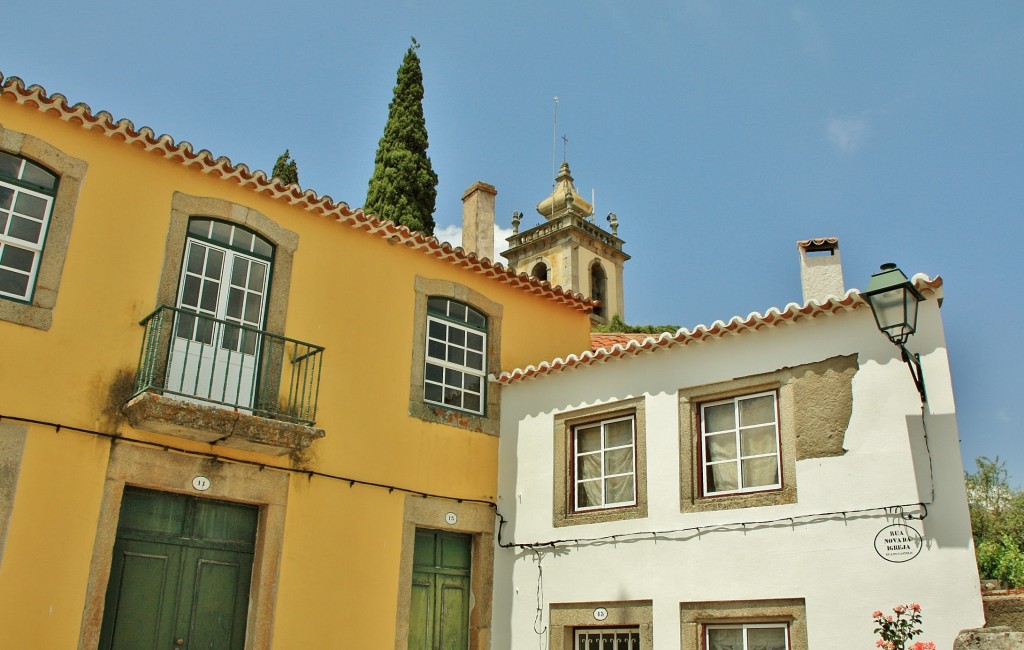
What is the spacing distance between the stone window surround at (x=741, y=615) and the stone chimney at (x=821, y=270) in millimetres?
2926

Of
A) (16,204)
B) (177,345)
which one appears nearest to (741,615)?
(177,345)

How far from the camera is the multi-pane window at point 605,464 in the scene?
9039 millimetres

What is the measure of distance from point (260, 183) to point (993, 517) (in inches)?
564

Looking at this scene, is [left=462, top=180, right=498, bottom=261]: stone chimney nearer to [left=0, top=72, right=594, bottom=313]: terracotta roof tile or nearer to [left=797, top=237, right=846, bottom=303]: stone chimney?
[left=0, top=72, right=594, bottom=313]: terracotta roof tile

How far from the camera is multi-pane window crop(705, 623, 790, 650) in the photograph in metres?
7.43

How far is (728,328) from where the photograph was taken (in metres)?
8.40

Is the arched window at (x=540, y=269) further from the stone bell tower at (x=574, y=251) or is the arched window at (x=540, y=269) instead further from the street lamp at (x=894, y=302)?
the street lamp at (x=894, y=302)

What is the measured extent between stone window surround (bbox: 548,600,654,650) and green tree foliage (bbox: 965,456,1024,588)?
213 inches

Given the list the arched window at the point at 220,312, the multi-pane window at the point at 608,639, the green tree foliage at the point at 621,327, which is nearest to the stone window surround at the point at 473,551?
the multi-pane window at the point at 608,639

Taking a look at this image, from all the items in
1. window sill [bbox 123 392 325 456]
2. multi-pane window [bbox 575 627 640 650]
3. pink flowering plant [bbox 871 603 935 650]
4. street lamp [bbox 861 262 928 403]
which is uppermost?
street lamp [bbox 861 262 928 403]

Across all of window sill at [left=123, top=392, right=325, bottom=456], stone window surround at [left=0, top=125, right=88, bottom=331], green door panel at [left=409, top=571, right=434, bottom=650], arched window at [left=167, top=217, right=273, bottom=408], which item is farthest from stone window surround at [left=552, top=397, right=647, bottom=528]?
stone window surround at [left=0, top=125, right=88, bottom=331]

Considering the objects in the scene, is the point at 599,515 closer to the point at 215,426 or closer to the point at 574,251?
the point at 215,426

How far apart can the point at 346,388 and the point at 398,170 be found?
1105 cm

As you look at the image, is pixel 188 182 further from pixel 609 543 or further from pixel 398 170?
pixel 398 170
